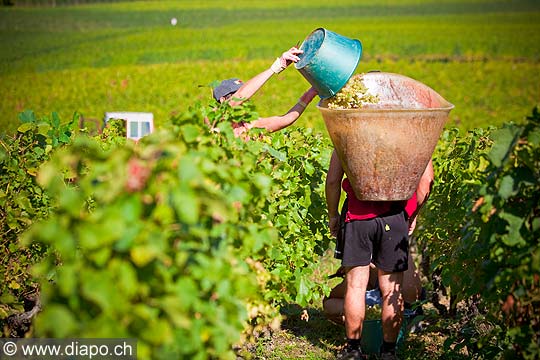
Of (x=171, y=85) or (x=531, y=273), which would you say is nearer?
(x=531, y=273)

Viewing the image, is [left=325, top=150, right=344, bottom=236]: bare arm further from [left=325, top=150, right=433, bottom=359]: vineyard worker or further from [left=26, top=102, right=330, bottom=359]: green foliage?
[left=26, top=102, right=330, bottom=359]: green foliage

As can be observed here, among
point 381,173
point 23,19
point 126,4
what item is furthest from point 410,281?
point 126,4

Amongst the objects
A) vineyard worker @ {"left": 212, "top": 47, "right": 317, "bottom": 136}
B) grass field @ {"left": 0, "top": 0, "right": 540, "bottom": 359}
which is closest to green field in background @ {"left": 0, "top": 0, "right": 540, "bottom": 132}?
grass field @ {"left": 0, "top": 0, "right": 540, "bottom": 359}

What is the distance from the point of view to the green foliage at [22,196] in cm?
446

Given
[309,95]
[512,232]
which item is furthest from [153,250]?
[309,95]

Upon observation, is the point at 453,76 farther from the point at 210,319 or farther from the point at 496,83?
the point at 210,319

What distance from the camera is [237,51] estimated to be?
108ft

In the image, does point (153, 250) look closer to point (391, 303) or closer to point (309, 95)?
point (391, 303)

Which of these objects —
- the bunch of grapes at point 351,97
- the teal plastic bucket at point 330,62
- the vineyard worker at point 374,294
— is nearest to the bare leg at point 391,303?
the vineyard worker at point 374,294

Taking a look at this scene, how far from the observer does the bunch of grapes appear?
4496 mm

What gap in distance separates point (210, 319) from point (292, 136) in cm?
294

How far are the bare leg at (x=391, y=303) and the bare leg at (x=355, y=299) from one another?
0.36ft

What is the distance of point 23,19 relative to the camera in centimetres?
5250

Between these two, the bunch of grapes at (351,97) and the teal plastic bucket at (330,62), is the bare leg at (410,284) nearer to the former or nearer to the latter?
the bunch of grapes at (351,97)
